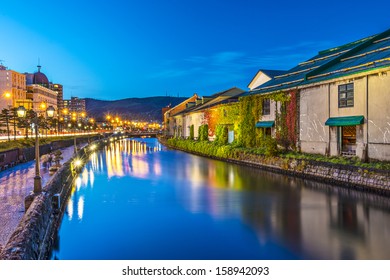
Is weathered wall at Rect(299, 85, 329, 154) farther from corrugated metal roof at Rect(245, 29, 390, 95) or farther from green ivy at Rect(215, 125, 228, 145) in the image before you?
green ivy at Rect(215, 125, 228, 145)

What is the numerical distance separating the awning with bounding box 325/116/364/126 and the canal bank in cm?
297

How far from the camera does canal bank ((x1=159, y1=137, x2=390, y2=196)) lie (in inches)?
750

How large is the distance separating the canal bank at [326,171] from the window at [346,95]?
436cm

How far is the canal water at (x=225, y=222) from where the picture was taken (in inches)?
477

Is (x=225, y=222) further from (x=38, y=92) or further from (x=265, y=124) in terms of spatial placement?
(x=38, y=92)

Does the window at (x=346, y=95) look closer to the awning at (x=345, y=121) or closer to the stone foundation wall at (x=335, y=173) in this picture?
the awning at (x=345, y=121)

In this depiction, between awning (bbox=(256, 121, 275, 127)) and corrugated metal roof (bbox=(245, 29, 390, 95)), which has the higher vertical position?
corrugated metal roof (bbox=(245, 29, 390, 95))

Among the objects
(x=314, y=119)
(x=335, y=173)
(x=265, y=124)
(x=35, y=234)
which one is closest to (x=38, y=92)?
(x=265, y=124)

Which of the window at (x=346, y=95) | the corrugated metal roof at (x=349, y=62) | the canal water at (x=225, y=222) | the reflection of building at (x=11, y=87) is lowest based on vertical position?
the canal water at (x=225, y=222)

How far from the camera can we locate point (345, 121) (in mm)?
24391

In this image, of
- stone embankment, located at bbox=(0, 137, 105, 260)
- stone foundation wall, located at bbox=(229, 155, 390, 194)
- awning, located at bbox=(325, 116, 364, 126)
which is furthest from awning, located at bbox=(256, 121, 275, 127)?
stone embankment, located at bbox=(0, 137, 105, 260)

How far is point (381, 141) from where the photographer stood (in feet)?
70.6

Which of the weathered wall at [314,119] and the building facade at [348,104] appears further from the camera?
the weathered wall at [314,119]

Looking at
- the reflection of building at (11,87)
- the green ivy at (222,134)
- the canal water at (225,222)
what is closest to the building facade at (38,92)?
the reflection of building at (11,87)
